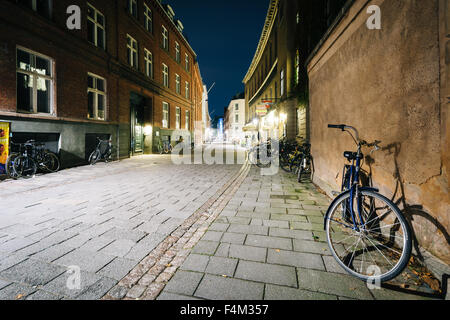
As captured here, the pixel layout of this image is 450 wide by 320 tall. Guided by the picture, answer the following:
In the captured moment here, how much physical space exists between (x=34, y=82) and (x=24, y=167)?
340 centimetres

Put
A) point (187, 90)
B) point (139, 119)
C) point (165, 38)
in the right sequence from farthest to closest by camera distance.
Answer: point (187, 90)
point (165, 38)
point (139, 119)

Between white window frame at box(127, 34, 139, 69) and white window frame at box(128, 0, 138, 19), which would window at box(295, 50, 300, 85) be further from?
white window frame at box(128, 0, 138, 19)

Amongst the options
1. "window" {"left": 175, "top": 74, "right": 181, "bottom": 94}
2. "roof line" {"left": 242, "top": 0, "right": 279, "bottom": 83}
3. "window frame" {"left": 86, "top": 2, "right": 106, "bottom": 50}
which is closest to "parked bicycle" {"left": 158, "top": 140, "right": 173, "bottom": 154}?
"window" {"left": 175, "top": 74, "right": 181, "bottom": 94}

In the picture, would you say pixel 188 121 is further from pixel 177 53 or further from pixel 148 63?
pixel 148 63

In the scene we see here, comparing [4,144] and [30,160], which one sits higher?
[4,144]

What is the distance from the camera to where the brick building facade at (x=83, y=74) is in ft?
26.5

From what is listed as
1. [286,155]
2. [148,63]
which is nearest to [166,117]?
[148,63]

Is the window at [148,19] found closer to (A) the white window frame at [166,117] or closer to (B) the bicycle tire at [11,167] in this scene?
(A) the white window frame at [166,117]

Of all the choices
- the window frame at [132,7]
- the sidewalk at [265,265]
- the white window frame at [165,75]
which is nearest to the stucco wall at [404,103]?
the sidewalk at [265,265]

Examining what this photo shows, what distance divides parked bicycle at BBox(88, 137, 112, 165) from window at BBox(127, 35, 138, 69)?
6.49 metres

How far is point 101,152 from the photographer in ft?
39.4

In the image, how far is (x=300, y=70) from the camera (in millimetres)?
13328

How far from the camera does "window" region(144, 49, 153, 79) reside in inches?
714

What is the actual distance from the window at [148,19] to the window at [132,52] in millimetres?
2559
